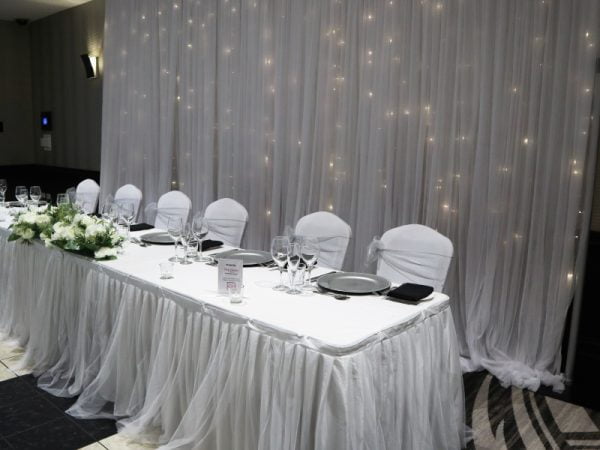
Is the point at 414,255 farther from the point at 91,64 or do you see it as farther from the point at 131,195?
the point at 91,64

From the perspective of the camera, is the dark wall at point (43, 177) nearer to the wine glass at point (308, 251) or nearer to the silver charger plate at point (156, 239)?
the silver charger plate at point (156, 239)

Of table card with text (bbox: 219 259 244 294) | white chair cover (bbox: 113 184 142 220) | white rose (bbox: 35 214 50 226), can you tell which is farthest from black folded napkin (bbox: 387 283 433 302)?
white chair cover (bbox: 113 184 142 220)

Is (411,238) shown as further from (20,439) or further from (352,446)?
(20,439)

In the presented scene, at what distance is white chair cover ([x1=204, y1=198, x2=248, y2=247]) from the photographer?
12.3ft

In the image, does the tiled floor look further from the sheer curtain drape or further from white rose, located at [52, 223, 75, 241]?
the sheer curtain drape

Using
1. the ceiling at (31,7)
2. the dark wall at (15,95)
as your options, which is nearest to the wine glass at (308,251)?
the ceiling at (31,7)

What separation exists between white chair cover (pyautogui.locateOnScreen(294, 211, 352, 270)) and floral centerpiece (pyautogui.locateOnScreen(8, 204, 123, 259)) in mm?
1026

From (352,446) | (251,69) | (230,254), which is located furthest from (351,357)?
(251,69)

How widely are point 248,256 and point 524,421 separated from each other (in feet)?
5.27

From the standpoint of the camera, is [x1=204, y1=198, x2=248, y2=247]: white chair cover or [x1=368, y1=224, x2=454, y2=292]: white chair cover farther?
[x1=204, y1=198, x2=248, y2=247]: white chair cover

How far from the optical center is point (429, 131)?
3.56 meters

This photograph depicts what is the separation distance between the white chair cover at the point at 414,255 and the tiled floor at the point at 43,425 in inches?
Result: 57.2

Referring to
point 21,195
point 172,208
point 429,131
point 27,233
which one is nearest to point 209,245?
point 27,233

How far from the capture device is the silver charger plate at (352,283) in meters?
2.21
